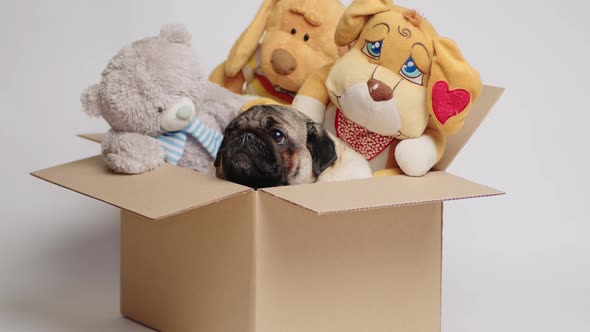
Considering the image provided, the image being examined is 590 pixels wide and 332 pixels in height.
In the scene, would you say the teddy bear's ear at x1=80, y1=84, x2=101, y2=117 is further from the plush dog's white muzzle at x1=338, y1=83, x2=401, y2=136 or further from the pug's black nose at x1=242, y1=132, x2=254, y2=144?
the plush dog's white muzzle at x1=338, y1=83, x2=401, y2=136

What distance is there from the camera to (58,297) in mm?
2645

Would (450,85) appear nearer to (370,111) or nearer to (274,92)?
(370,111)

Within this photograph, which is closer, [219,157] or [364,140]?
[219,157]

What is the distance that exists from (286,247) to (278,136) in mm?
241

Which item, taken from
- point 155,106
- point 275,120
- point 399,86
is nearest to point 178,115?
point 155,106

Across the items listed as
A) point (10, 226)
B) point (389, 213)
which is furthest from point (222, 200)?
point (10, 226)

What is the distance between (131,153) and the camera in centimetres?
229

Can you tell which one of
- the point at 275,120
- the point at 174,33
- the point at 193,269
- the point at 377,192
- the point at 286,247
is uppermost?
the point at 174,33

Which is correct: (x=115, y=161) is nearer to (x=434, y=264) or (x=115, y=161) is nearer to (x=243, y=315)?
(x=243, y=315)

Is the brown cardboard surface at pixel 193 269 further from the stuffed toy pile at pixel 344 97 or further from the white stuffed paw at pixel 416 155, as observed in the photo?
the white stuffed paw at pixel 416 155

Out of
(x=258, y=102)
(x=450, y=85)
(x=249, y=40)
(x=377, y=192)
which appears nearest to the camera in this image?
(x=377, y=192)

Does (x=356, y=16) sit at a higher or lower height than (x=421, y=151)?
higher

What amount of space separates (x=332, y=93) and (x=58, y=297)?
33.6 inches

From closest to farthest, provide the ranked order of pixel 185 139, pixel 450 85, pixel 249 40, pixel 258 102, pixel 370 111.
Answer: pixel 450 85 < pixel 370 111 < pixel 185 139 < pixel 258 102 < pixel 249 40
